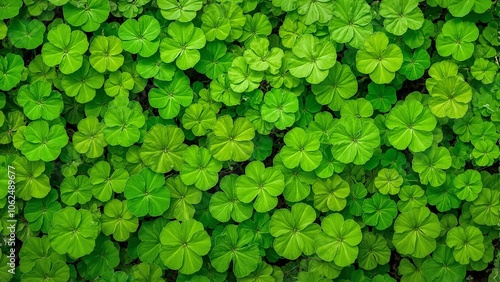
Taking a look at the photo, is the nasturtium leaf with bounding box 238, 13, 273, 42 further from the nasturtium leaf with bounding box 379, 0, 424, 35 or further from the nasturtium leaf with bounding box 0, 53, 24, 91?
the nasturtium leaf with bounding box 0, 53, 24, 91

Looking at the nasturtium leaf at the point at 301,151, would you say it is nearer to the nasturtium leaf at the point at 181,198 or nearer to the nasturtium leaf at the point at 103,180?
the nasturtium leaf at the point at 181,198

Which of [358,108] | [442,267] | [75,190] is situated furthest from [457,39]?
[75,190]

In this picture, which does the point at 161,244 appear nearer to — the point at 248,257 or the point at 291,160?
the point at 248,257

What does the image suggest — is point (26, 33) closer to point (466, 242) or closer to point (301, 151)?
point (301, 151)

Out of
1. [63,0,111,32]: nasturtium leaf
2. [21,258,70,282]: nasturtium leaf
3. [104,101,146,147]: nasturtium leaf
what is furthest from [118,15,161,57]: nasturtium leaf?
[21,258,70,282]: nasturtium leaf

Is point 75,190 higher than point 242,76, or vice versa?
point 242,76

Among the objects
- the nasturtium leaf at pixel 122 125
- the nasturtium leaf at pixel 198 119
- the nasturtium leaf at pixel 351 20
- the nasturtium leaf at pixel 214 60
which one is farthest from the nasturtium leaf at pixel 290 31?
the nasturtium leaf at pixel 122 125
